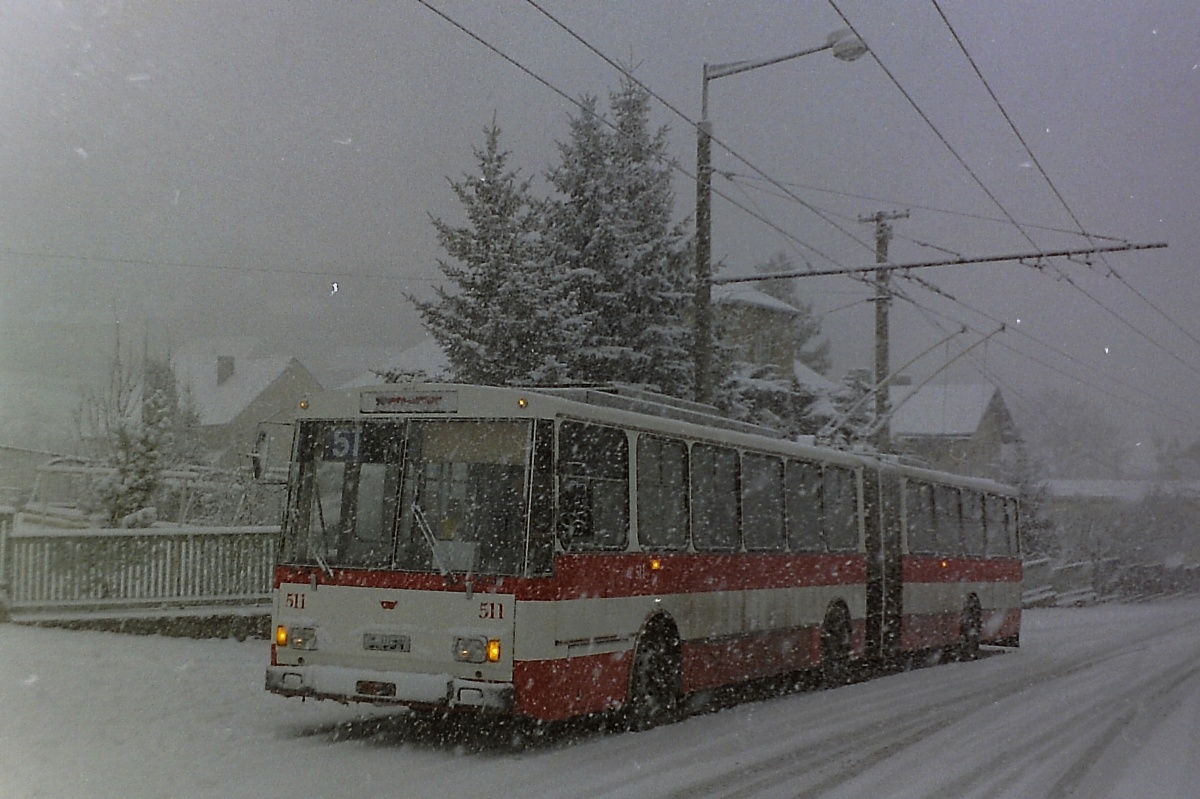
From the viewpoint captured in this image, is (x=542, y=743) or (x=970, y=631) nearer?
(x=542, y=743)

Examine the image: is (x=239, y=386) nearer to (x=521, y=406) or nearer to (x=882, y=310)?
(x=882, y=310)

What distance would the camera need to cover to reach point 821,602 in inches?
675

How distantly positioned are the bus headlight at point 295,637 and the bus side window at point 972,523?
47.2 ft

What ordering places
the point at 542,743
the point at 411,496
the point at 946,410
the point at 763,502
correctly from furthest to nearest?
1. the point at 946,410
2. the point at 763,502
3. the point at 542,743
4. the point at 411,496

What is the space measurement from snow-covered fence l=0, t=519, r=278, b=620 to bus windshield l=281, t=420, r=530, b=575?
7.36 meters


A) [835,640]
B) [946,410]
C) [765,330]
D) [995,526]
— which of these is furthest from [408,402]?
[946,410]

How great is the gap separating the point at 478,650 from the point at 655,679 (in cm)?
265

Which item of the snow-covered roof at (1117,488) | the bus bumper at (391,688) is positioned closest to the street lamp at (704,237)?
the bus bumper at (391,688)

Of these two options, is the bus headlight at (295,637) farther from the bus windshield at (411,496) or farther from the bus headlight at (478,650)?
the bus headlight at (478,650)

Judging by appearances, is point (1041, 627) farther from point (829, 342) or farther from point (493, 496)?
point (829, 342)

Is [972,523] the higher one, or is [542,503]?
[542,503]

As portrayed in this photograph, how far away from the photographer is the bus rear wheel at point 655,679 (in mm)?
12391

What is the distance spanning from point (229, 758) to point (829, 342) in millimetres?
78465

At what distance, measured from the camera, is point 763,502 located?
611 inches
